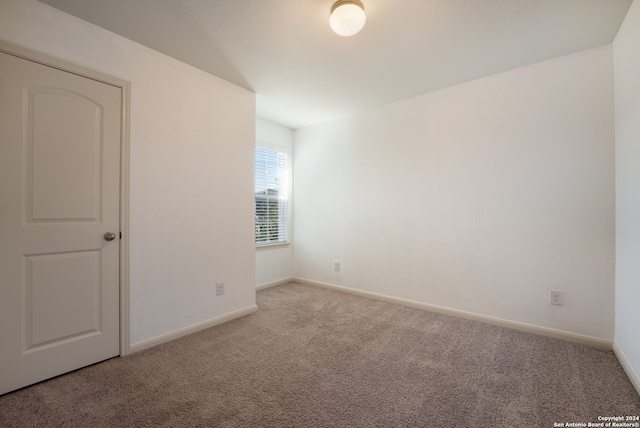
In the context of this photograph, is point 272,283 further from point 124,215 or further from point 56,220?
point 56,220

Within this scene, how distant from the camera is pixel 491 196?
2742 millimetres

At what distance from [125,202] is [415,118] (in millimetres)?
2973

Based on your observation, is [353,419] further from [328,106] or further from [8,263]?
[328,106]

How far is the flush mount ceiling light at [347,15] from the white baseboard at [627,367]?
277 centimetres

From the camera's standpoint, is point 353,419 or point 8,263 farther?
point 8,263

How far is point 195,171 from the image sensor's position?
8.52ft

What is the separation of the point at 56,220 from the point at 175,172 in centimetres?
87

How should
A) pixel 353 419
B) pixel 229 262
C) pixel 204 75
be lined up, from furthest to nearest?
pixel 229 262, pixel 204 75, pixel 353 419

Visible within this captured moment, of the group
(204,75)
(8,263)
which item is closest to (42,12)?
(204,75)

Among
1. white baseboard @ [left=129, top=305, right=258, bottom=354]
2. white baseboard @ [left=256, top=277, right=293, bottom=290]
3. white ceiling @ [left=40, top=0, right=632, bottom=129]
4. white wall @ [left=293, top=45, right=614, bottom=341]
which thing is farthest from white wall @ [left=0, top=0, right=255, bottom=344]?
white wall @ [left=293, top=45, right=614, bottom=341]

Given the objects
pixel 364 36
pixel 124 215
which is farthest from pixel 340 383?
pixel 364 36

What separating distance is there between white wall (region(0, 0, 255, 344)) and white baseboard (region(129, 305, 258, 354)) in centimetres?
4

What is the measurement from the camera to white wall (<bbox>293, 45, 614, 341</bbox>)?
2291 mm

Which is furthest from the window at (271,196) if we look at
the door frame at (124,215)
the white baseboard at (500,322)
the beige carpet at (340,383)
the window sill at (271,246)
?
the door frame at (124,215)
